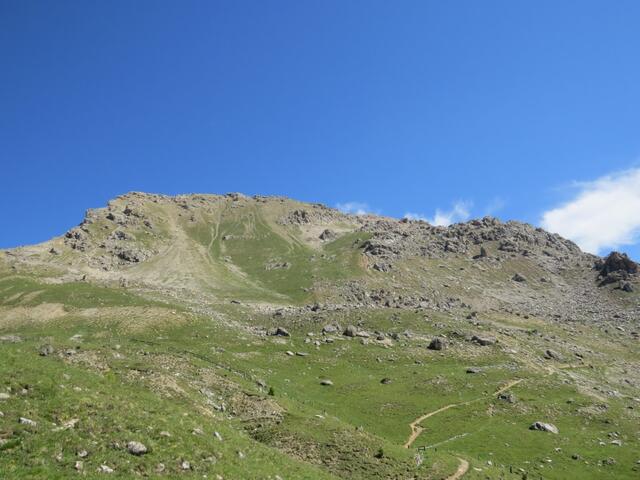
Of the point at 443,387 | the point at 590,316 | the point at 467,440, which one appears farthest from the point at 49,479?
the point at 590,316

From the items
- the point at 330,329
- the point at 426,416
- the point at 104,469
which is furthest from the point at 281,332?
the point at 104,469

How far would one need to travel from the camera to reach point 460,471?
43031 mm

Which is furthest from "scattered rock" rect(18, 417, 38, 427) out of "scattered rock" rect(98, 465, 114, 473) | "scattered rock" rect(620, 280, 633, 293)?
"scattered rock" rect(620, 280, 633, 293)

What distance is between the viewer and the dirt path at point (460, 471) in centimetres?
4112

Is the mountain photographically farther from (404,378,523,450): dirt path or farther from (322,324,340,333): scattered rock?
(322,324,340,333): scattered rock

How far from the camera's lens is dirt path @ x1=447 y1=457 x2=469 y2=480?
41.1 m

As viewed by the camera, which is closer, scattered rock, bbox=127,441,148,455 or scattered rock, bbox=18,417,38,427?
scattered rock, bbox=18,417,38,427

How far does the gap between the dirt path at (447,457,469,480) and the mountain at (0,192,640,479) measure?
0.23 metres

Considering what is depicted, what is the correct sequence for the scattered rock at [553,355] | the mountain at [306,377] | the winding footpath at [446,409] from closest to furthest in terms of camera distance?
the mountain at [306,377], the winding footpath at [446,409], the scattered rock at [553,355]

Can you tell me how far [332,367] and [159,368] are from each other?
1827 inches

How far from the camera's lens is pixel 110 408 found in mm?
30938

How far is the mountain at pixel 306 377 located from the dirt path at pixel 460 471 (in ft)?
0.75

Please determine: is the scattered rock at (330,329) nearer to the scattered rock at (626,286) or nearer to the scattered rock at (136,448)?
the scattered rock at (136,448)

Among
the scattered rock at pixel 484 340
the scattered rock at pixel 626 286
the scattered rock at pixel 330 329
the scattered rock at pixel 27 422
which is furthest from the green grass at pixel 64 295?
the scattered rock at pixel 626 286
